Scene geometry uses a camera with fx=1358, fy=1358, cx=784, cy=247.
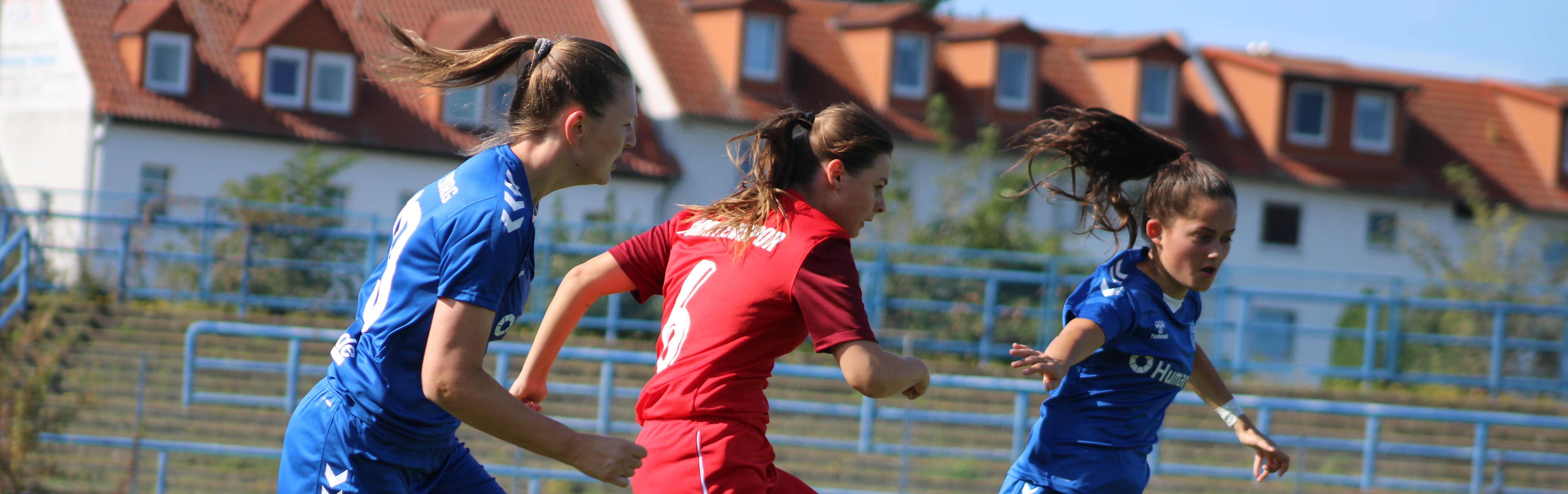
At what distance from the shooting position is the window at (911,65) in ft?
89.5

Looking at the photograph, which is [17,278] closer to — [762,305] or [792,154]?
[792,154]

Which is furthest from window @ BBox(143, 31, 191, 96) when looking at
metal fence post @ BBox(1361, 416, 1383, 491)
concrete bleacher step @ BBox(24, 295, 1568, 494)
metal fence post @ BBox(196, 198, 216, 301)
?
metal fence post @ BBox(1361, 416, 1383, 491)

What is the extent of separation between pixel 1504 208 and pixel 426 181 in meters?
17.5

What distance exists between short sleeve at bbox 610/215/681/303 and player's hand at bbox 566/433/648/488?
31.7 inches

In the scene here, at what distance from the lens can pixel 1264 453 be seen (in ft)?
13.8

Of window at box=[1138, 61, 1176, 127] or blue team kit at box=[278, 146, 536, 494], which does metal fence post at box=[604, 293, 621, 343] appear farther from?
window at box=[1138, 61, 1176, 127]

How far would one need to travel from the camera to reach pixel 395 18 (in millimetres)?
23453

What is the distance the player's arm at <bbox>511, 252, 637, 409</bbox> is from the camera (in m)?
3.56

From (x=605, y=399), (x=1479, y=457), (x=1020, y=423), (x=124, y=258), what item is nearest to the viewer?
(x=605, y=399)

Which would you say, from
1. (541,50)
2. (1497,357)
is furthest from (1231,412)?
(1497,357)

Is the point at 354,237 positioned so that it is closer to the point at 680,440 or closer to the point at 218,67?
the point at 218,67

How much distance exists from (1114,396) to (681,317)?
1.36 m

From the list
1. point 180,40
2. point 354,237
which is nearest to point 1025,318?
point 354,237

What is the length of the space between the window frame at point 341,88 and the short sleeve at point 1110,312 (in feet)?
71.9
